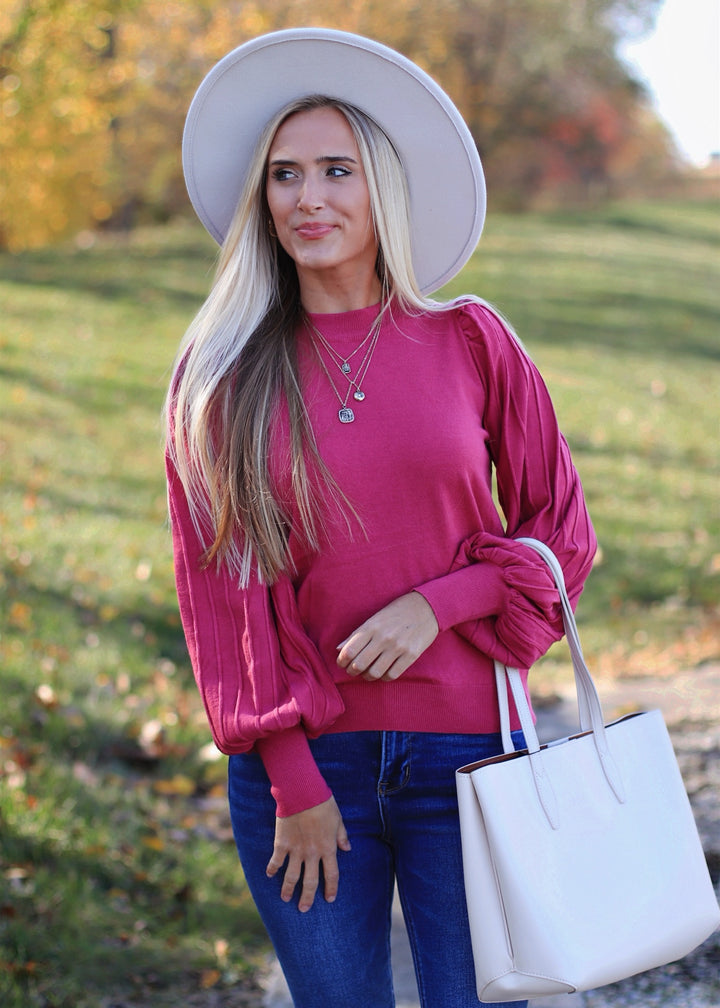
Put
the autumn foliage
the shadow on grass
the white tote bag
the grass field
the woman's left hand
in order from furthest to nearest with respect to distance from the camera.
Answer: the shadow on grass
the autumn foliage
the grass field
the woman's left hand
the white tote bag

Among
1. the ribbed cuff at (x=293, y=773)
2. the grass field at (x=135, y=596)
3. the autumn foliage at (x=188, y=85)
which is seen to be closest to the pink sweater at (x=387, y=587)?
the ribbed cuff at (x=293, y=773)

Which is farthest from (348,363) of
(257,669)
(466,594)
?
(257,669)

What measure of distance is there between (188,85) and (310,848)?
17.4m

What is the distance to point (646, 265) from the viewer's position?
2006cm

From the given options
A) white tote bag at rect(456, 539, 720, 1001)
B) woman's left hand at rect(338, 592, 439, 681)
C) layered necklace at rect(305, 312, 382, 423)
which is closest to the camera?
white tote bag at rect(456, 539, 720, 1001)

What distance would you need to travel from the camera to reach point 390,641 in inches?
79.0

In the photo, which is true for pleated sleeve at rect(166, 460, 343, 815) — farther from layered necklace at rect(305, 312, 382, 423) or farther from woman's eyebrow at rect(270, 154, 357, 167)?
woman's eyebrow at rect(270, 154, 357, 167)

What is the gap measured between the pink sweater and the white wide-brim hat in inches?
13.6

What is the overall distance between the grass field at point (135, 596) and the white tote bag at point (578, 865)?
1.71 metres

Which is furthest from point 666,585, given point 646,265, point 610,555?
point 646,265

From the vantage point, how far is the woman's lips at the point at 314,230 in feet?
7.11

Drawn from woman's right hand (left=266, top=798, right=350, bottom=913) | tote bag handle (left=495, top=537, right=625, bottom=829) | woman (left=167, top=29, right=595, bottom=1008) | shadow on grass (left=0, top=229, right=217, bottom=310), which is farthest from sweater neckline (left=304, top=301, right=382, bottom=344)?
shadow on grass (left=0, top=229, right=217, bottom=310)

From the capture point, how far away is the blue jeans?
205cm

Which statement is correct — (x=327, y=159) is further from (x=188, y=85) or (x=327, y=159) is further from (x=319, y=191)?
(x=188, y=85)
